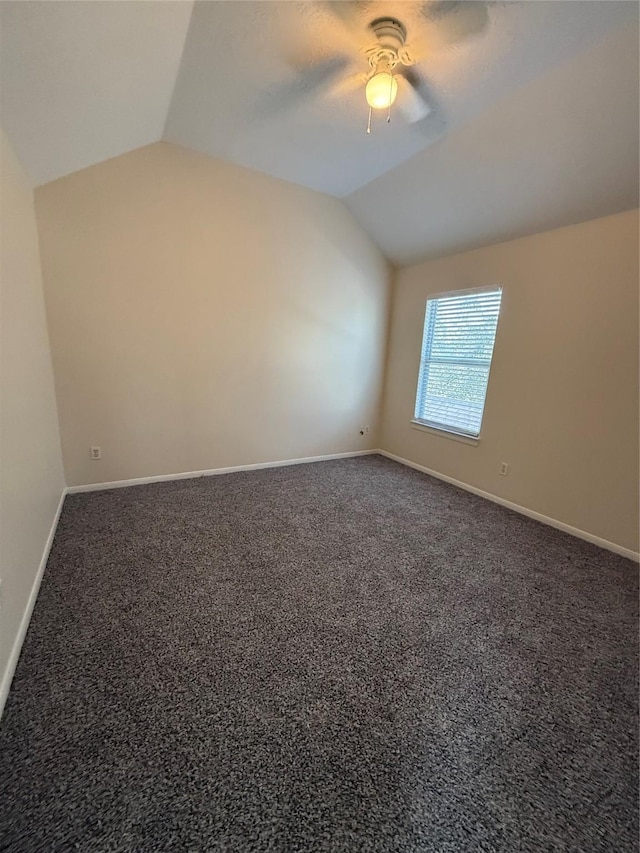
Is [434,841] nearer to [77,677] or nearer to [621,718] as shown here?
[621,718]

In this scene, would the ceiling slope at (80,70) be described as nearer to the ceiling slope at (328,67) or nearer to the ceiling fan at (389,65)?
the ceiling slope at (328,67)

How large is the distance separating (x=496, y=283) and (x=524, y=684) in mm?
2946

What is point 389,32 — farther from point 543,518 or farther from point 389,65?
point 543,518

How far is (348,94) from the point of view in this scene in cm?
204

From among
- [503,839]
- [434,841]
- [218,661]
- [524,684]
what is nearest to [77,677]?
[218,661]

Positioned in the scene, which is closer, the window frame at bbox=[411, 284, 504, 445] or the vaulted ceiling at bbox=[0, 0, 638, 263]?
the vaulted ceiling at bbox=[0, 0, 638, 263]

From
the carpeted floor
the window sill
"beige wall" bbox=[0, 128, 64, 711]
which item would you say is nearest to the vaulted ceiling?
"beige wall" bbox=[0, 128, 64, 711]

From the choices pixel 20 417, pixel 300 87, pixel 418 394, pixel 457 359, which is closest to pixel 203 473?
pixel 20 417

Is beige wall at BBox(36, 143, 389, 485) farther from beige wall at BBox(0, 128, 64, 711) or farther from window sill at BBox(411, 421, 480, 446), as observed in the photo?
window sill at BBox(411, 421, 480, 446)

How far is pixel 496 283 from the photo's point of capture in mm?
3098

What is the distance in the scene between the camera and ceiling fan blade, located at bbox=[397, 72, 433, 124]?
181 cm

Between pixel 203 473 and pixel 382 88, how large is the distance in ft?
10.2

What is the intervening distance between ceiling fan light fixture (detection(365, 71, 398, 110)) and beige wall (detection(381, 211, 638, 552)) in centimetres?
180

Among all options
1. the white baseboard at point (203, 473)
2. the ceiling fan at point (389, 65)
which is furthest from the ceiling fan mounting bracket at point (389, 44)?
the white baseboard at point (203, 473)
